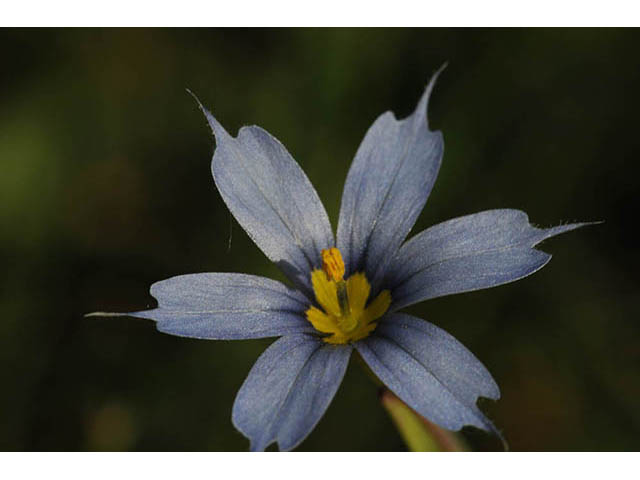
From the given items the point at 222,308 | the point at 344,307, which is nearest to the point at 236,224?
the point at 344,307

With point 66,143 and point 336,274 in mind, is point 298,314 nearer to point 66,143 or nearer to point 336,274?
point 336,274

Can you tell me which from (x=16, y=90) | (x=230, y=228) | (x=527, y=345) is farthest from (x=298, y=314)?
(x=16, y=90)

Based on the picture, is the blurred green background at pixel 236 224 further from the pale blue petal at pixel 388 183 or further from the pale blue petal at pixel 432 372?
the pale blue petal at pixel 432 372

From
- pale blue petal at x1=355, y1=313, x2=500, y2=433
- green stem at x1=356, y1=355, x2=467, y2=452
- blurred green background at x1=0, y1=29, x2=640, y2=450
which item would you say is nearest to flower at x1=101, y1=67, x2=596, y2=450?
pale blue petal at x1=355, y1=313, x2=500, y2=433

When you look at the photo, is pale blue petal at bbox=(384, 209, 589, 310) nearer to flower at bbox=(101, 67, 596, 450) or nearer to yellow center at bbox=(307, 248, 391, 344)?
flower at bbox=(101, 67, 596, 450)

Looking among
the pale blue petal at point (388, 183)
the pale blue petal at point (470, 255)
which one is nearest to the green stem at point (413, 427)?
the pale blue petal at point (470, 255)

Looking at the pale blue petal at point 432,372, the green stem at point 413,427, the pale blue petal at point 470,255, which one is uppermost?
the pale blue petal at point 470,255

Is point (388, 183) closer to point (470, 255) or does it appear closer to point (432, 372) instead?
point (470, 255)
